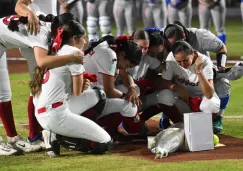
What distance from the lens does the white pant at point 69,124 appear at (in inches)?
244

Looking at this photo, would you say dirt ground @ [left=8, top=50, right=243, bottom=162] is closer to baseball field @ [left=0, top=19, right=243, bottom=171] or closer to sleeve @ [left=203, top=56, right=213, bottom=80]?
baseball field @ [left=0, top=19, right=243, bottom=171]

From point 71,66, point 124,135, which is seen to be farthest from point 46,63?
point 124,135

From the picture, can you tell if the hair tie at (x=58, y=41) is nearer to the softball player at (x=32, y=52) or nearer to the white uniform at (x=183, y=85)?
the softball player at (x=32, y=52)

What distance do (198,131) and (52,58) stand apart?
1414mm

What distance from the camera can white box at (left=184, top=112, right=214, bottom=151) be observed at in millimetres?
6389

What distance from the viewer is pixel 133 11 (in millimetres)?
14945

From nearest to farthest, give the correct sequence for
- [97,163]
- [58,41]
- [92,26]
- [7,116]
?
1. [97,163]
2. [58,41]
3. [7,116]
4. [92,26]

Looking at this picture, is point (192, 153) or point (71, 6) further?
point (71, 6)

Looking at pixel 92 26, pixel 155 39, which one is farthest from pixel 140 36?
pixel 92 26

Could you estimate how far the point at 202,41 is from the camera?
7.80m

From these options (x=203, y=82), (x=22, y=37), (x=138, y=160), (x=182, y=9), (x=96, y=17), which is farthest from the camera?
(x=96, y=17)

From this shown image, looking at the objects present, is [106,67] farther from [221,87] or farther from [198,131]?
[221,87]

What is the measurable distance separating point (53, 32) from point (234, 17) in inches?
717

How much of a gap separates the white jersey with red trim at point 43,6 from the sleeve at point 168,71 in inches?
46.6
